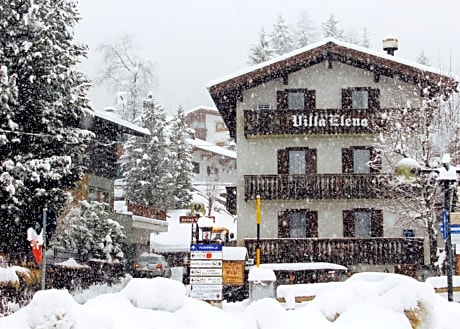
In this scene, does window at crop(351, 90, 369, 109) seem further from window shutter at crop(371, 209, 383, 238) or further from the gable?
window shutter at crop(371, 209, 383, 238)

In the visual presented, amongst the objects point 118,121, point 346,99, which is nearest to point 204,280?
point 346,99

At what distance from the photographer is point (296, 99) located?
3025 cm

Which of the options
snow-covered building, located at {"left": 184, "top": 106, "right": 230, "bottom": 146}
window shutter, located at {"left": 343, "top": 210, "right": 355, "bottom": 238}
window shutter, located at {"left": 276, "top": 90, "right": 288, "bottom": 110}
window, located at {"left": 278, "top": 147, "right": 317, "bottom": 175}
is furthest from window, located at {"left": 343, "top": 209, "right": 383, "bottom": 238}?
snow-covered building, located at {"left": 184, "top": 106, "right": 230, "bottom": 146}

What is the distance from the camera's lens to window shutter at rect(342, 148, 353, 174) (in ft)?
97.2

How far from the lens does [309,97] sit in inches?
1184

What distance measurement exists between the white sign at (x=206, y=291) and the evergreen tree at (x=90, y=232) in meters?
10.5

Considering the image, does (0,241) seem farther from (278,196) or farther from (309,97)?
(309,97)

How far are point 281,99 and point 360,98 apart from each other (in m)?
3.44

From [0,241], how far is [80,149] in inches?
168

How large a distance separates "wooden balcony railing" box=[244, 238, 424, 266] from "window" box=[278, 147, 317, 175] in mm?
3462

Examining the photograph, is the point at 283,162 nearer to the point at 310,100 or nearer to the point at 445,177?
the point at 310,100

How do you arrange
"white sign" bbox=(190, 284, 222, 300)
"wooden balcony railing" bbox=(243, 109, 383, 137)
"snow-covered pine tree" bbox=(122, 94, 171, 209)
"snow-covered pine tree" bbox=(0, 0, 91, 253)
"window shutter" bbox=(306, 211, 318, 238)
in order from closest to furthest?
"white sign" bbox=(190, 284, 222, 300) → "snow-covered pine tree" bbox=(0, 0, 91, 253) → "wooden balcony railing" bbox=(243, 109, 383, 137) → "window shutter" bbox=(306, 211, 318, 238) → "snow-covered pine tree" bbox=(122, 94, 171, 209)

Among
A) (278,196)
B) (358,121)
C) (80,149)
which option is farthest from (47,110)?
(358,121)

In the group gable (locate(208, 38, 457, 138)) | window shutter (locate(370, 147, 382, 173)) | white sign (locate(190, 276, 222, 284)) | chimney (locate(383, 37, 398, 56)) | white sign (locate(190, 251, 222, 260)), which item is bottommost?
white sign (locate(190, 276, 222, 284))
